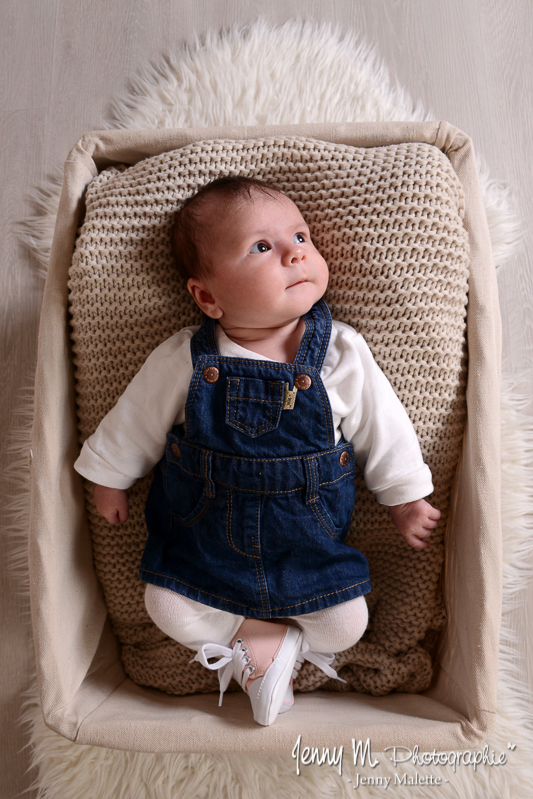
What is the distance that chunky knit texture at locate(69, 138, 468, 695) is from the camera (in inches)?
44.7

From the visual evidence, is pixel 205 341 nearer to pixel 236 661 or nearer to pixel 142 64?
pixel 236 661

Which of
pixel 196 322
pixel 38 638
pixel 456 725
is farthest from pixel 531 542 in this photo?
pixel 38 638

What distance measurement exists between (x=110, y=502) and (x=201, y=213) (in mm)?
534

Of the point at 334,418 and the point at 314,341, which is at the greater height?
the point at 314,341

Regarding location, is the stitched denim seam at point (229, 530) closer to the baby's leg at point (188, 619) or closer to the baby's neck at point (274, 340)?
the baby's leg at point (188, 619)

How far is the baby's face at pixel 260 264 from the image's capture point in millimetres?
1025

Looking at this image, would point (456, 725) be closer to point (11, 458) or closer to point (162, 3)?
point (11, 458)

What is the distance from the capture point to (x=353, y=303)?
46.1 inches

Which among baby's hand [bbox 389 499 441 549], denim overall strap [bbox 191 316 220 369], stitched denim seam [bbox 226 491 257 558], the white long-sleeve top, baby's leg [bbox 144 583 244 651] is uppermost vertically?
denim overall strap [bbox 191 316 220 369]

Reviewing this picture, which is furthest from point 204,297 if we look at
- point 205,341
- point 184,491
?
point 184,491

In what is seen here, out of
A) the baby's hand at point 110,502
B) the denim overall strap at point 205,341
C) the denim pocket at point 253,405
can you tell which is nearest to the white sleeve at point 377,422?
the denim pocket at point 253,405

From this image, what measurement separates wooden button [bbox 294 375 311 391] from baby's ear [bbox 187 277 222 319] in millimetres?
173

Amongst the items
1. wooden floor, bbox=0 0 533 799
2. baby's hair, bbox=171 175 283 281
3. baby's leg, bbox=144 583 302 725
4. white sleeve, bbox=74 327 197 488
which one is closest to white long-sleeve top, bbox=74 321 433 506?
white sleeve, bbox=74 327 197 488

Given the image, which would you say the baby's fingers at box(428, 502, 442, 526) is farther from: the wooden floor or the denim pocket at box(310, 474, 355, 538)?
the wooden floor
